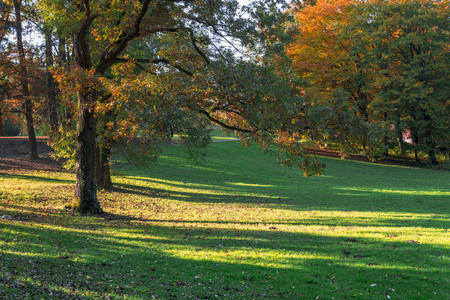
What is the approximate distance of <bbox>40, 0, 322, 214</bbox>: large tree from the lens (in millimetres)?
8312

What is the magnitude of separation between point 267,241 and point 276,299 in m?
3.56

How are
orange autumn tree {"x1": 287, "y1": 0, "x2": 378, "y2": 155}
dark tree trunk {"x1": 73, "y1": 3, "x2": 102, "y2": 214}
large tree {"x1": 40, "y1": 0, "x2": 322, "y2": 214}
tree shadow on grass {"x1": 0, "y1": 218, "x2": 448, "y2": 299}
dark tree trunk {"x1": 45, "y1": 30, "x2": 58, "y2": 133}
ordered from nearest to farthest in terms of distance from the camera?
tree shadow on grass {"x1": 0, "y1": 218, "x2": 448, "y2": 299} → large tree {"x1": 40, "y1": 0, "x2": 322, "y2": 214} → dark tree trunk {"x1": 73, "y1": 3, "x2": 102, "y2": 214} → dark tree trunk {"x1": 45, "y1": 30, "x2": 58, "y2": 133} → orange autumn tree {"x1": 287, "y1": 0, "x2": 378, "y2": 155}

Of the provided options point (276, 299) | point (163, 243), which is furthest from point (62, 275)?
point (276, 299)

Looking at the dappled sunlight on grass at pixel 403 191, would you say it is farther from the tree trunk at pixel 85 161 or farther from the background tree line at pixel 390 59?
the tree trunk at pixel 85 161

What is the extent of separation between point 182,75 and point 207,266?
6241 millimetres

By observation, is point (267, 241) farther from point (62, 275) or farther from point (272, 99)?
point (62, 275)

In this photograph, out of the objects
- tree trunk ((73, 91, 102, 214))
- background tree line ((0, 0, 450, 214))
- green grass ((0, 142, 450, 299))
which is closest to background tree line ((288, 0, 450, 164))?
green grass ((0, 142, 450, 299))

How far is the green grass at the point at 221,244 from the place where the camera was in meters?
5.84

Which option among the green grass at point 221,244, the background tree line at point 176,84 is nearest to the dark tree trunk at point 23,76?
the background tree line at point 176,84

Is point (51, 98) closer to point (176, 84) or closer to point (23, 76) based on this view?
point (23, 76)

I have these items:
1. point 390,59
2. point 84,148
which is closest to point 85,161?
point 84,148

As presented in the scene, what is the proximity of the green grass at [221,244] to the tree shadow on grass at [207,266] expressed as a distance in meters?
0.02

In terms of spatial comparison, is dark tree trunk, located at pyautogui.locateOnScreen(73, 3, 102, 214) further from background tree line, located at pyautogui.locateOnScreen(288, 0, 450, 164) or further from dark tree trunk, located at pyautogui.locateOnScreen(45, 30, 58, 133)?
background tree line, located at pyautogui.locateOnScreen(288, 0, 450, 164)

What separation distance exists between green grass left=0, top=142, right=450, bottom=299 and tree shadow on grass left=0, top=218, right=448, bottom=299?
2cm
